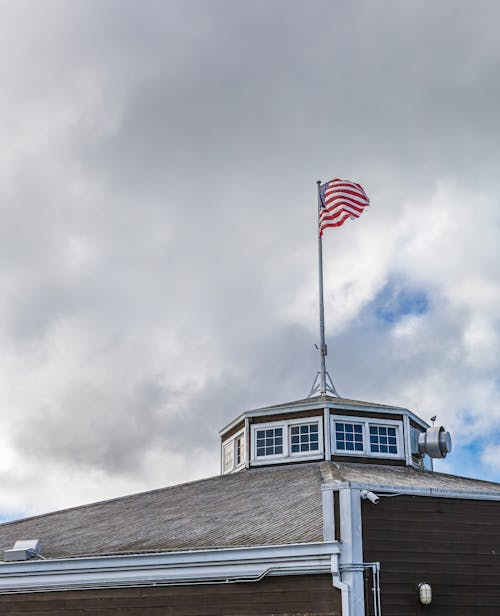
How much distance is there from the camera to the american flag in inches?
1203

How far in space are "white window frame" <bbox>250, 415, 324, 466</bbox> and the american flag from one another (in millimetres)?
7862

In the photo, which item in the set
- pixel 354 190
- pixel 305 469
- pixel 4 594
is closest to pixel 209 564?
pixel 4 594

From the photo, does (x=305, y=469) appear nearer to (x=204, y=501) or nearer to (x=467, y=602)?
(x=204, y=501)

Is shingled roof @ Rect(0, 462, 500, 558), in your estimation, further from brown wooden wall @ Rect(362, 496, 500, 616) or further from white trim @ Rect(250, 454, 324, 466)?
brown wooden wall @ Rect(362, 496, 500, 616)

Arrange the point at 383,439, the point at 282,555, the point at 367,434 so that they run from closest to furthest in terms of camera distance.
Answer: the point at 282,555
the point at 367,434
the point at 383,439

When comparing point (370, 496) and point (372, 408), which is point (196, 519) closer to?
point (370, 496)

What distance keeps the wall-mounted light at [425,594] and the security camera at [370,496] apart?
2000 millimetres

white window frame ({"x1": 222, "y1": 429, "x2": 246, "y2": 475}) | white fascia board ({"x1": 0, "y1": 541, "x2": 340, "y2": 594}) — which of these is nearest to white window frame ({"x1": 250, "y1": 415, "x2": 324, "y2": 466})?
white window frame ({"x1": 222, "y1": 429, "x2": 246, "y2": 475})

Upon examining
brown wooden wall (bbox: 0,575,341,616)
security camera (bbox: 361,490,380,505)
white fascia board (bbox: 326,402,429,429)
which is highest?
white fascia board (bbox: 326,402,429,429)

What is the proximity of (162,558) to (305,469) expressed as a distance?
26.8 ft

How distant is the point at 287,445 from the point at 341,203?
9.60 metres

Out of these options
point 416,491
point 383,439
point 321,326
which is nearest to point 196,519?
point 416,491

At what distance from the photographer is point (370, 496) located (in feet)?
Answer: 55.4

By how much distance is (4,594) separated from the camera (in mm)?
20484
